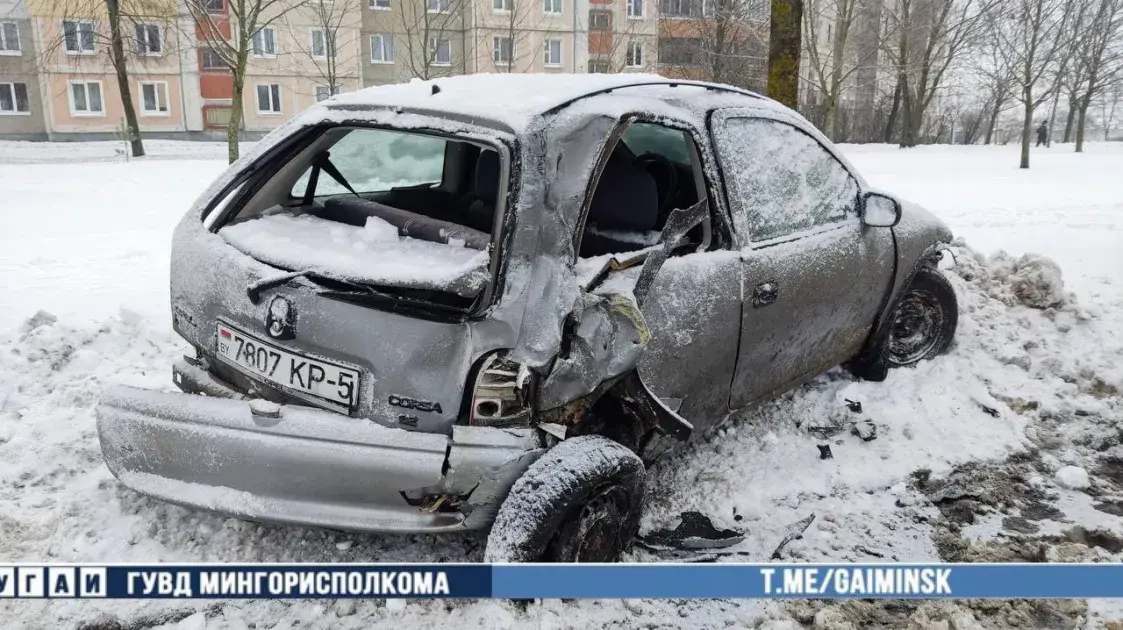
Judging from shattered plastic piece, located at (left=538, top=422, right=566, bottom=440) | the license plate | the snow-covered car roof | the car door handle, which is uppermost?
the snow-covered car roof

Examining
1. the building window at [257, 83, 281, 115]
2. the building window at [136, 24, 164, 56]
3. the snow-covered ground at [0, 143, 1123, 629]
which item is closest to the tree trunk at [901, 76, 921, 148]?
the building window at [257, 83, 281, 115]

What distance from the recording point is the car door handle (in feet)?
10.7

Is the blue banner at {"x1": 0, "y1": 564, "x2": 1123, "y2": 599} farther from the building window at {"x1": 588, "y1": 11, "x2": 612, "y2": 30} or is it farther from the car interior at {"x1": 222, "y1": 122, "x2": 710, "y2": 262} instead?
the building window at {"x1": 588, "y1": 11, "x2": 612, "y2": 30}

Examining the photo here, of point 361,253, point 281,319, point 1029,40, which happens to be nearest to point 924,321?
point 361,253

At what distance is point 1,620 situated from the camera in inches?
98.2

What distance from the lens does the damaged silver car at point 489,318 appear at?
2447 mm

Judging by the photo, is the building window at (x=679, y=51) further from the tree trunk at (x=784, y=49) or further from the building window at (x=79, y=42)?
the building window at (x=79, y=42)

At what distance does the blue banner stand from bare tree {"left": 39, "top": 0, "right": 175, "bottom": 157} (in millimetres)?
22732

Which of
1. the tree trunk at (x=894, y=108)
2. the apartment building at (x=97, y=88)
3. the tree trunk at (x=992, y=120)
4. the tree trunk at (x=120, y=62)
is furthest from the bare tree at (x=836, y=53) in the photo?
the apartment building at (x=97, y=88)

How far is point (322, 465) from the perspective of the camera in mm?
2389

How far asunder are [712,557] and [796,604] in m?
0.39

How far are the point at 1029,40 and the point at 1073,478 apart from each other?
24.9 m

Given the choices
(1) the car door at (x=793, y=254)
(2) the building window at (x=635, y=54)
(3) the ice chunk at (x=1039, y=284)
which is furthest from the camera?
(2) the building window at (x=635, y=54)

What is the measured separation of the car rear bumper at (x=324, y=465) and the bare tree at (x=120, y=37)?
22660mm
